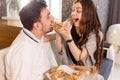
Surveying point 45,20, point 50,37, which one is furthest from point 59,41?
point 45,20

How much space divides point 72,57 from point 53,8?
1.15 metres

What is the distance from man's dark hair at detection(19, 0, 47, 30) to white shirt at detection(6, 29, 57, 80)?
2.4 inches

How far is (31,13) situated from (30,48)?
0.25 meters

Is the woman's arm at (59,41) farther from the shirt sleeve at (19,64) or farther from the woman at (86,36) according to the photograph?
the shirt sleeve at (19,64)

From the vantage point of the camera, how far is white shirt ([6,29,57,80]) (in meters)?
1.26

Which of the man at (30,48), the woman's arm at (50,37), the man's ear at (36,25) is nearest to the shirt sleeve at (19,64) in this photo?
the man at (30,48)

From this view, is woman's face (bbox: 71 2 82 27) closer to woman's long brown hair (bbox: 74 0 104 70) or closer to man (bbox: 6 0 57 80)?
woman's long brown hair (bbox: 74 0 104 70)

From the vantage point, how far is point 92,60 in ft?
6.23

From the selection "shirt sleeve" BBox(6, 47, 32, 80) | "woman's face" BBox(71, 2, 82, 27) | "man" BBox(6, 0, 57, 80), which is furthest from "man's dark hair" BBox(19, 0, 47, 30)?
"woman's face" BBox(71, 2, 82, 27)

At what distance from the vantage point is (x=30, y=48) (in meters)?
1.34

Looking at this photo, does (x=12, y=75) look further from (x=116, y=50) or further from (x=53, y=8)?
(x=116, y=50)

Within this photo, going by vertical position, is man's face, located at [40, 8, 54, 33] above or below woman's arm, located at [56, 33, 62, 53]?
above

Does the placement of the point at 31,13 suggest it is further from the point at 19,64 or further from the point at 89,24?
the point at 89,24

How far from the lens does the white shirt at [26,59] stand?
1257mm
